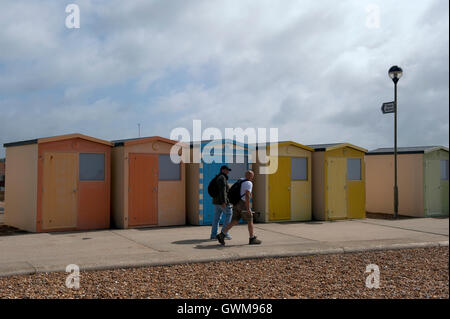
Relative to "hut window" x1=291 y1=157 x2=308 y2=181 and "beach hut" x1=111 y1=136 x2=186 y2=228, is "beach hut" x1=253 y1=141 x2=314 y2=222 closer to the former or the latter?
"hut window" x1=291 y1=157 x2=308 y2=181

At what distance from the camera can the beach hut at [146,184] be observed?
12.2 metres

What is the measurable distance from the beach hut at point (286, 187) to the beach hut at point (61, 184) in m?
4.26

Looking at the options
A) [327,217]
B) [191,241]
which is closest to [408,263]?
[191,241]

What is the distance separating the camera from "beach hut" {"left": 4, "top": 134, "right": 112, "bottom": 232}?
11.4m

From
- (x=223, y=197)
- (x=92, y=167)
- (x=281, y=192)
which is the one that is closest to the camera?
(x=223, y=197)

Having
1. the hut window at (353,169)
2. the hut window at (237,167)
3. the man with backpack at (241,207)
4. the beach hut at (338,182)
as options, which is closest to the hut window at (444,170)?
the beach hut at (338,182)

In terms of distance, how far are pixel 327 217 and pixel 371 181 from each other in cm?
391

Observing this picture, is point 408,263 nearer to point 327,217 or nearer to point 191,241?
point 191,241

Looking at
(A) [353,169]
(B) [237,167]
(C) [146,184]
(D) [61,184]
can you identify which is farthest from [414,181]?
(D) [61,184]

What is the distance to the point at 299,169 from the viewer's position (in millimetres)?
14531

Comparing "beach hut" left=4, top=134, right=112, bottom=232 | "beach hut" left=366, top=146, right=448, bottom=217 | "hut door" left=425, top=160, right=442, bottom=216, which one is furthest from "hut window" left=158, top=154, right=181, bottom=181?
"hut door" left=425, top=160, right=442, bottom=216

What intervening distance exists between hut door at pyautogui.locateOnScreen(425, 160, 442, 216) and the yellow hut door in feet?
17.0

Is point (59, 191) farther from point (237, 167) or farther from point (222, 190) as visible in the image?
point (237, 167)

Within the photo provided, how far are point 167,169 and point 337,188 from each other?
5343mm
